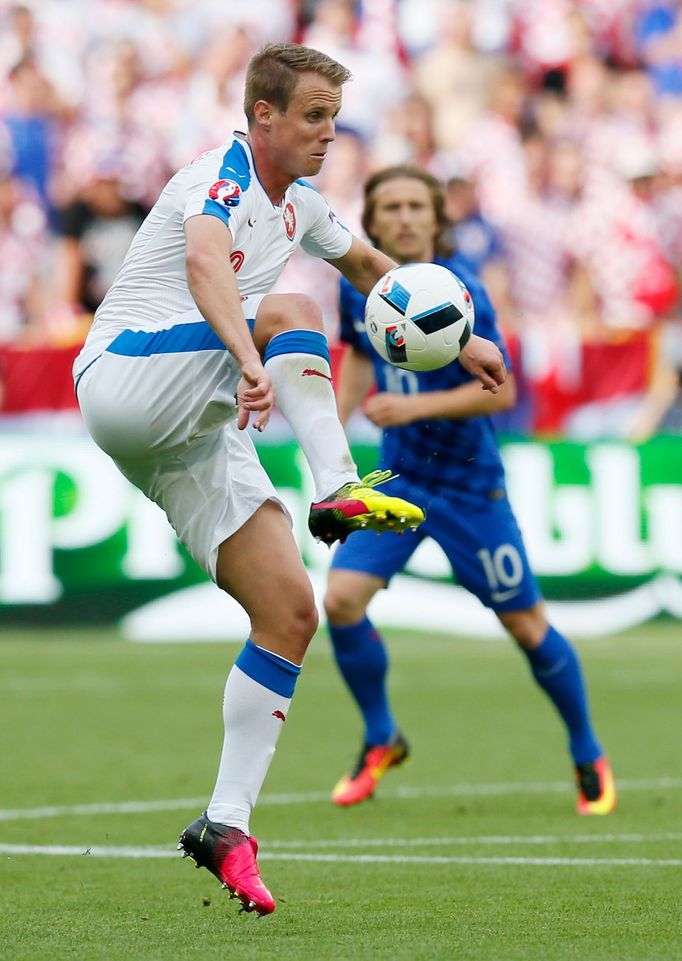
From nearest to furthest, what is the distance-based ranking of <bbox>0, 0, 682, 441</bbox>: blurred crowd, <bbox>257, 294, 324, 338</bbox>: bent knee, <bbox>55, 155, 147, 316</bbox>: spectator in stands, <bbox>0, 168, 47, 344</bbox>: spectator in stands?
<bbox>257, 294, 324, 338</bbox>: bent knee → <bbox>0, 0, 682, 441</bbox>: blurred crowd → <bbox>55, 155, 147, 316</bbox>: spectator in stands → <bbox>0, 168, 47, 344</bbox>: spectator in stands

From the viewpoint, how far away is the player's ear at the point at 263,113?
16.8 ft

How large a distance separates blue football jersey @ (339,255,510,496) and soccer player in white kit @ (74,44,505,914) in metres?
2.35

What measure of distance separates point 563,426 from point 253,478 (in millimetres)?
9019

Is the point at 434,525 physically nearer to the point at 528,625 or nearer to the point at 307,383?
the point at 528,625

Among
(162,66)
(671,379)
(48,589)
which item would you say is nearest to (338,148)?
(162,66)

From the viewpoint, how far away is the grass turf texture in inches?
185

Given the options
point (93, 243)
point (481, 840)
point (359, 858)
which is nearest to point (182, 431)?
point (359, 858)

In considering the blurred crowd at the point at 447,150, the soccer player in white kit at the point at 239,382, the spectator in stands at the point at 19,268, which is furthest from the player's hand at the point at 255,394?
the spectator in stands at the point at 19,268

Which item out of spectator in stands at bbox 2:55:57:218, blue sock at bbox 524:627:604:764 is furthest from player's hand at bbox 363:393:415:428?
spectator in stands at bbox 2:55:57:218

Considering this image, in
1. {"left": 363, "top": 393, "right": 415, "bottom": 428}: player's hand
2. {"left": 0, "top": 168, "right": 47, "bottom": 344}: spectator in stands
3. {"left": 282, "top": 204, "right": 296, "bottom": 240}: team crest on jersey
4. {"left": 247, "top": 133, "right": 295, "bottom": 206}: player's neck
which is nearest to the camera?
{"left": 247, "top": 133, "right": 295, "bottom": 206}: player's neck

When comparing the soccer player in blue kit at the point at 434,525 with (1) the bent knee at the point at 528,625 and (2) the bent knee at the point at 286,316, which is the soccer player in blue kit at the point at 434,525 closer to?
(1) the bent knee at the point at 528,625

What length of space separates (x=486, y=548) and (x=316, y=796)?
1.31 metres

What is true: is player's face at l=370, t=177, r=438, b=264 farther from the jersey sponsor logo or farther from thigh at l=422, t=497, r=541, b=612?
the jersey sponsor logo

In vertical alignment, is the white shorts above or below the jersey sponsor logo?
below
